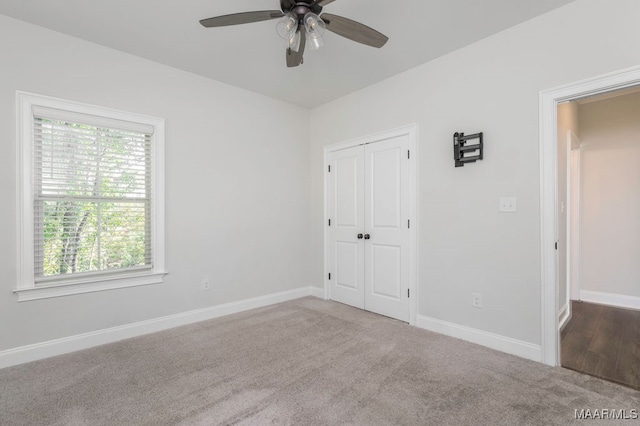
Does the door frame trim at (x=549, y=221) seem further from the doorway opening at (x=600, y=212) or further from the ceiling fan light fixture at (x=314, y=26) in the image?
the ceiling fan light fixture at (x=314, y=26)

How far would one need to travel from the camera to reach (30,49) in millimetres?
2535

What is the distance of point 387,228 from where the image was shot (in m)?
3.59

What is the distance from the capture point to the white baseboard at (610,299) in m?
3.82

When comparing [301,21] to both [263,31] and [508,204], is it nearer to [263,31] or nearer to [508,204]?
[263,31]

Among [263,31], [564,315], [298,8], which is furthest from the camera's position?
[564,315]

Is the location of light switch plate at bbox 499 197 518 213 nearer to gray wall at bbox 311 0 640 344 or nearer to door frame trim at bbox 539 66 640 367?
gray wall at bbox 311 0 640 344

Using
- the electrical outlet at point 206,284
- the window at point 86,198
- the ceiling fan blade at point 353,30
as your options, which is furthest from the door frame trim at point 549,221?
the window at point 86,198

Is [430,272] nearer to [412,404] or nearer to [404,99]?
[412,404]

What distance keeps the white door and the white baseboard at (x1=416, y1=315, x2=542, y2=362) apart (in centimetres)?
30

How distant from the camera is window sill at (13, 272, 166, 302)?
99.2 inches

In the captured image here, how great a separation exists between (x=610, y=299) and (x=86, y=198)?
19.9 ft

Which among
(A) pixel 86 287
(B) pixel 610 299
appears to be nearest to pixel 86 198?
(A) pixel 86 287

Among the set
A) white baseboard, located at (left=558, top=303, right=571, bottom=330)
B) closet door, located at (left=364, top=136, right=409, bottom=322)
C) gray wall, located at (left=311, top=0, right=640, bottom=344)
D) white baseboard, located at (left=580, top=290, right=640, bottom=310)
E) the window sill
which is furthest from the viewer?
white baseboard, located at (left=580, top=290, right=640, bottom=310)

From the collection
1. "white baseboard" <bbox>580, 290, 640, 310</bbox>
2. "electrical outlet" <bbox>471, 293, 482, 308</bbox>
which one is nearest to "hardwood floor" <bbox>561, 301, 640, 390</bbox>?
"white baseboard" <bbox>580, 290, 640, 310</bbox>
